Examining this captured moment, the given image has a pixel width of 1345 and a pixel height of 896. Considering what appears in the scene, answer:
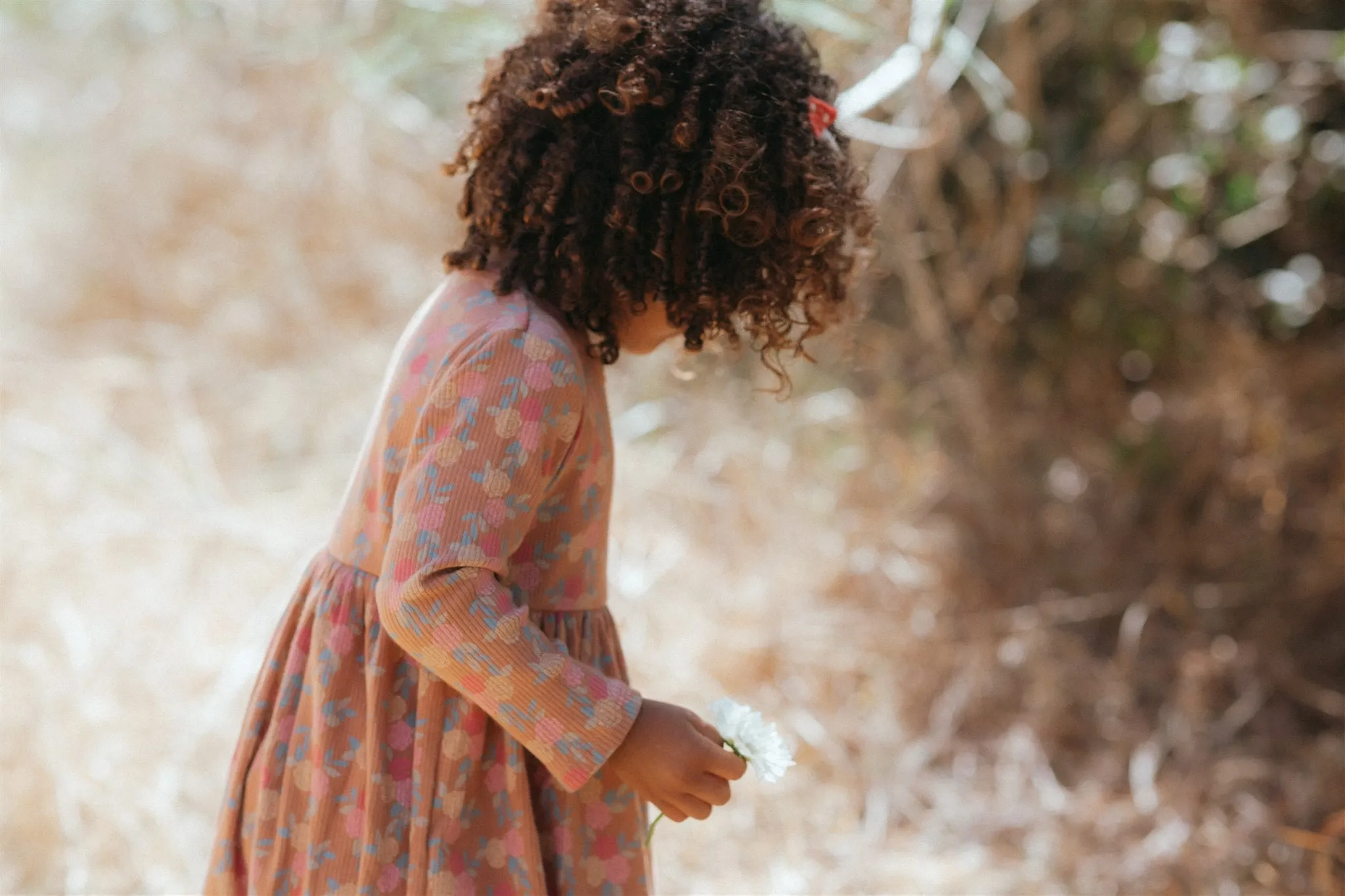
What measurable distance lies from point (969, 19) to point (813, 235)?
1904mm

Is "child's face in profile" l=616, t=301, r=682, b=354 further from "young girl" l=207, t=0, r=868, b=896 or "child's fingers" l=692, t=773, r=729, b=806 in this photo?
"child's fingers" l=692, t=773, r=729, b=806

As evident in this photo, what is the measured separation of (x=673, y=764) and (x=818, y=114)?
0.62 metres

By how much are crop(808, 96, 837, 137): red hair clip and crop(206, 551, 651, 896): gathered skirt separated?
517 millimetres

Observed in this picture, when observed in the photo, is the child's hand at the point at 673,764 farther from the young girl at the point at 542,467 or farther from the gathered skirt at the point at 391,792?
the gathered skirt at the point at 391,792

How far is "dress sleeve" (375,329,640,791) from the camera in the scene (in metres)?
0.98

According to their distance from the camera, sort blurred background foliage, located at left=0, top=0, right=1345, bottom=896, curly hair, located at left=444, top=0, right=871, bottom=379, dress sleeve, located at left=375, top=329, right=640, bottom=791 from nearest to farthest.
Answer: dress sleeve, located at left=375, top=329, right=640, bottom=791 < curly hair, located at left=444, top=0, right=871, bottom=379 < blurred background foliage, located at left=0, top=0, right=1345, bottom=896

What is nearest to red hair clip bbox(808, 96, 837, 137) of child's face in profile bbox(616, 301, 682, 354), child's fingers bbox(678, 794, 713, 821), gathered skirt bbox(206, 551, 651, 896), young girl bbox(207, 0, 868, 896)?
young girl bbox(207, 0, 868, 896)

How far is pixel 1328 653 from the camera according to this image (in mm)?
2627

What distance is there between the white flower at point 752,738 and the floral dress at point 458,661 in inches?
4.0

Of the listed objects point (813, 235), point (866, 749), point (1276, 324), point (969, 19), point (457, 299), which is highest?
point (457, 299)

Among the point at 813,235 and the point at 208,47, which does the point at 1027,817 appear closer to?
the point at 813,235

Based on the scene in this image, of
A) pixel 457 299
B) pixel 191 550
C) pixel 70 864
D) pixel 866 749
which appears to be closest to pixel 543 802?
pixel 457 299

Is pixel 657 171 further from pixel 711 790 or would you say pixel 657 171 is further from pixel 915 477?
pixel 915 477

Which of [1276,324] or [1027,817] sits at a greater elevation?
[1027,817]
